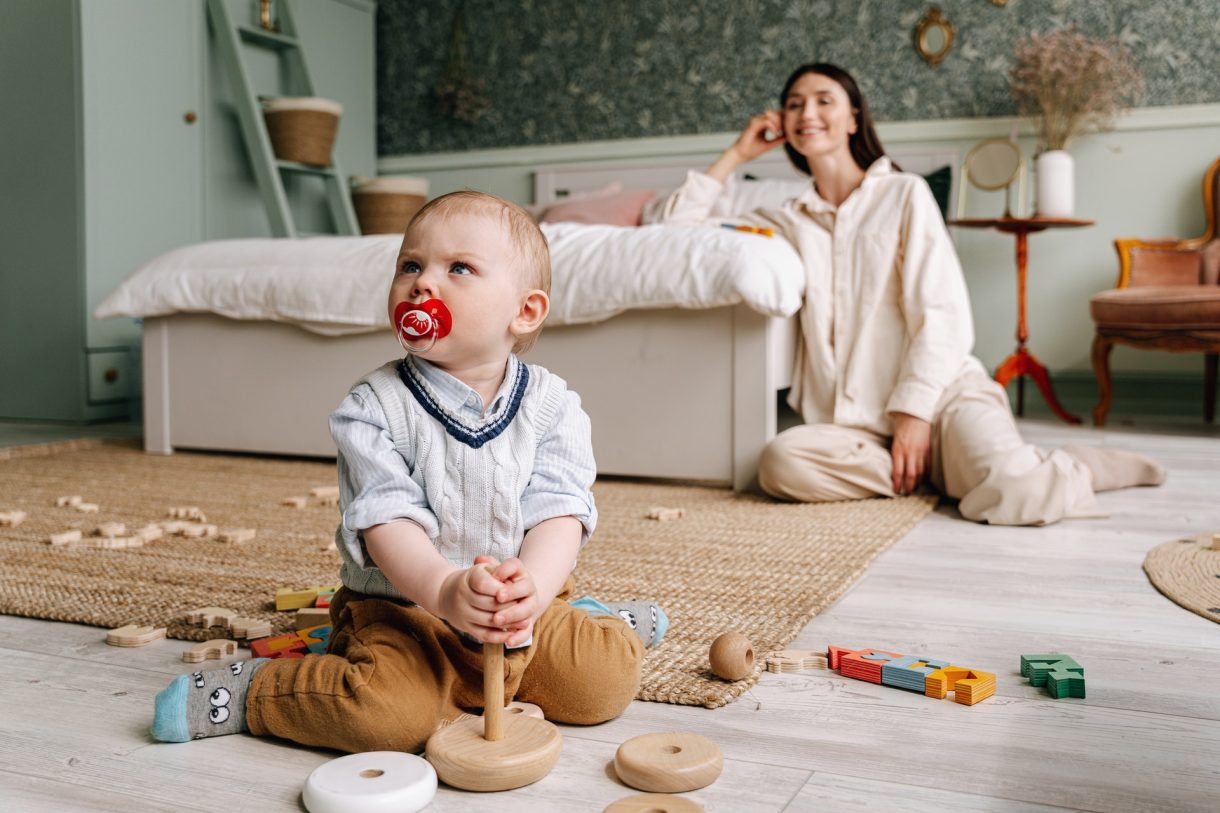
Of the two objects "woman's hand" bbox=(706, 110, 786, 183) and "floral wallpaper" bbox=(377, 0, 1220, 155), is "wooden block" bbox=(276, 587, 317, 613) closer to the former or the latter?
"woman's hand" bbox=(706, 110, 786, 183)

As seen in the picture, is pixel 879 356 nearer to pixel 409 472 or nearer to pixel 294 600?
pixel 294 600

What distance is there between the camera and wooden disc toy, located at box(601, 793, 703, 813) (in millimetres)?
806

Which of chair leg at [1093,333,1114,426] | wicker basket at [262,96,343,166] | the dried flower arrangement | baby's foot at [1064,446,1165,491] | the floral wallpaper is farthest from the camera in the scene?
wicker basket at [262,96,343,166]

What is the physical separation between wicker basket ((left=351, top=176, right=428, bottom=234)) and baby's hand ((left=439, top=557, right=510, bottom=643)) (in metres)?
3.97

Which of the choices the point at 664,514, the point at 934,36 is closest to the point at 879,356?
the point at 664,514

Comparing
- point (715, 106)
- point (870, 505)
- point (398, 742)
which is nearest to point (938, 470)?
point (870, 505)

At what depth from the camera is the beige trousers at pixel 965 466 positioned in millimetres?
2025

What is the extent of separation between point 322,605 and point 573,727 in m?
0.47

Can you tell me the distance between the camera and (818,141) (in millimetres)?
2410

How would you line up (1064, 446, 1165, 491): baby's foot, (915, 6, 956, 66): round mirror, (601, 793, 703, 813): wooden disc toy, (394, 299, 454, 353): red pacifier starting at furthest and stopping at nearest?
1. (915, 6, 956, 66): round mirror
2. (1064, 446, 1165, 491): baby's foot
3. (394, 299, 454, 353): red pacifier
4. (601, 793, 703, 813): wooden disc toy

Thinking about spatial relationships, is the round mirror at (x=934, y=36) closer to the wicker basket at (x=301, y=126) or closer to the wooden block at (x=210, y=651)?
the wicker basket at (x=301, y=126)

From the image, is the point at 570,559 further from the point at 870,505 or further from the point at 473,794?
the point at 870,505

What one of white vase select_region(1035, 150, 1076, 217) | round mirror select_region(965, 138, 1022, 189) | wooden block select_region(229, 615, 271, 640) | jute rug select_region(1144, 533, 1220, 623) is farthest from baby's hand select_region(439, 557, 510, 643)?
round mirror select_region(965, 138, 1022, 189)

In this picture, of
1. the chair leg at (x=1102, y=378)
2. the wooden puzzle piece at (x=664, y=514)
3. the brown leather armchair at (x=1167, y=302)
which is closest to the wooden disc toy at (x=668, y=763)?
the wooden puzzle piece at (x=664, y=514)
